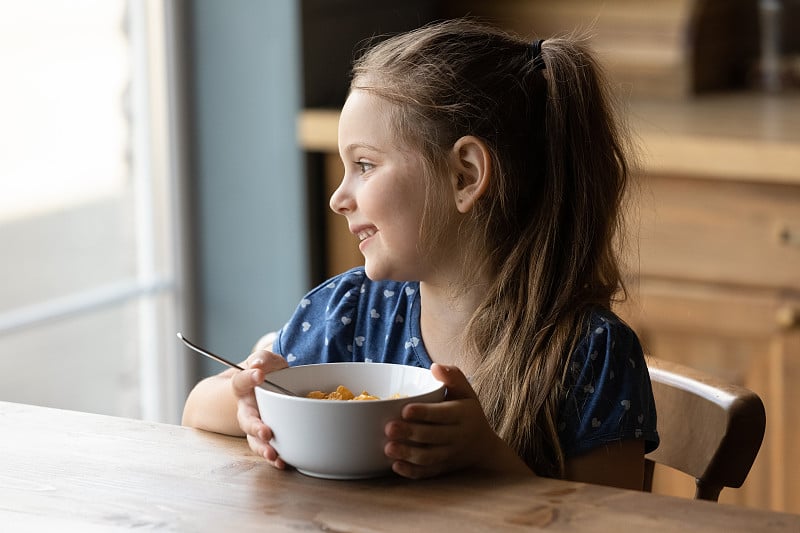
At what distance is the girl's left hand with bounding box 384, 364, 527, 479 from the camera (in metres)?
0.84

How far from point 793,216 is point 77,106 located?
1241 millimetres

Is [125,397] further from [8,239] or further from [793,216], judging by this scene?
[793,216]

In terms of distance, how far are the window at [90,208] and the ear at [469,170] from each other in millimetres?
1104

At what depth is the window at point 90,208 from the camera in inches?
80.7

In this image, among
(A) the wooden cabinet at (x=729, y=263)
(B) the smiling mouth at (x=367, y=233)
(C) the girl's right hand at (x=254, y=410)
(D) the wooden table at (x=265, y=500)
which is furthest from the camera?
(A) the wooden cabinet at (x=729, y=263)

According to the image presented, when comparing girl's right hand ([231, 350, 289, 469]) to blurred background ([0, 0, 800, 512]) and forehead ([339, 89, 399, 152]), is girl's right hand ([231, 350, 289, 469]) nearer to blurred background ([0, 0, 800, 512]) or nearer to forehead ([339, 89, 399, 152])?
forehead ([339, 89, 399, 152])

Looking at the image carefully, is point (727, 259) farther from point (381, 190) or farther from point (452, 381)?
point (452, 381)

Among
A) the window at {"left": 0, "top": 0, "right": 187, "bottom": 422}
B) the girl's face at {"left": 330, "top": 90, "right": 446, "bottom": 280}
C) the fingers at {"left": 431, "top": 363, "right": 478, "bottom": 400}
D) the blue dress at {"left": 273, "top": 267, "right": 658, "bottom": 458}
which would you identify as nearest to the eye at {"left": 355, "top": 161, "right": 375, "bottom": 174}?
the girl's face at {"left": 330, "top": 90, "right": 446, "bottom": 280}

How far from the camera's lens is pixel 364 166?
1.15m

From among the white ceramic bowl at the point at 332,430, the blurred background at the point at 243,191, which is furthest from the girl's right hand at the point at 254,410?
the blurred background at the point at 243,191

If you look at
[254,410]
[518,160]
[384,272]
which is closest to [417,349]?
[384,272]

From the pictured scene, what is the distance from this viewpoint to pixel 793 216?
2.00 meters

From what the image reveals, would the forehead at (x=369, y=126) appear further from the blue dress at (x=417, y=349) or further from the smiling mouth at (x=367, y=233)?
the blue dress at (x=417, y=349)

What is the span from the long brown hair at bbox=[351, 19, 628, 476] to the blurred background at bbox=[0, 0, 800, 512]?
0.80m
